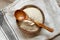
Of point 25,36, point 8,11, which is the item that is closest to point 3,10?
point 8,11

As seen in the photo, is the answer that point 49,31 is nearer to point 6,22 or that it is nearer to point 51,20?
point 51,20

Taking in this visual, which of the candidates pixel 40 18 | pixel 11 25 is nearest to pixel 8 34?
pixel 11 25

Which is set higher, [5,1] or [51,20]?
[5,1]

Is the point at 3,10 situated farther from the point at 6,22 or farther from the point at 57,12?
the point at 57,12

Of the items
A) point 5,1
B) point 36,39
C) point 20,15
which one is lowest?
point 36,39

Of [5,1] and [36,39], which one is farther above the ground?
[5,1]
